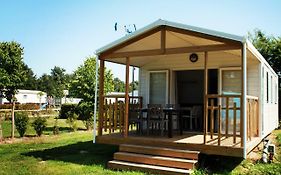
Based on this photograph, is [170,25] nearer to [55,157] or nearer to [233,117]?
[233,117]

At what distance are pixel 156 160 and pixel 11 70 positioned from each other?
811 centimetres

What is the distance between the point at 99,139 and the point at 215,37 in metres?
4.02

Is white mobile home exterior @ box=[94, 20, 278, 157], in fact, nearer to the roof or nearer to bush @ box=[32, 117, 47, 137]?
the roof

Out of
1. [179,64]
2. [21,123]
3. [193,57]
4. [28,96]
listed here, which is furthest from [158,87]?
[28,96]

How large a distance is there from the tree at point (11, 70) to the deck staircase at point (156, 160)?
21.2 ft


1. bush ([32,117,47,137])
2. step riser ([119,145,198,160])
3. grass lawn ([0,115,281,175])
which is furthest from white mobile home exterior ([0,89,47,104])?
step riser ([119,145,198,160])

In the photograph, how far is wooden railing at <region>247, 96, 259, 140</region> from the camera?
6.88 metres

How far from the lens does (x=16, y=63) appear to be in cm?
1202

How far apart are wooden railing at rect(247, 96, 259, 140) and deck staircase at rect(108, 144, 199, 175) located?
5.02ft

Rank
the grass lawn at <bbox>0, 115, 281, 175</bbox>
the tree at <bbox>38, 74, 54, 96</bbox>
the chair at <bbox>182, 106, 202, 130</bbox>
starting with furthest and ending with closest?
the tree at <bbox>38, 74, 54, 96</bbox> < the chair at <bbox>182, 106, 202, 130</bbox> < the grass lawn at <bbox>0, 115, 281, 175</bbox>

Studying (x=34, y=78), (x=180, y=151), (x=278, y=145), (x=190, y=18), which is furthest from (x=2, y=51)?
(x=34, y=78)

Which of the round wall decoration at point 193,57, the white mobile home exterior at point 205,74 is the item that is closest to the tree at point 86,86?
the white mobile home exterior at point 205,74

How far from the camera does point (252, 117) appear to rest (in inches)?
290

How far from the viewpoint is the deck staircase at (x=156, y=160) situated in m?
6.15
